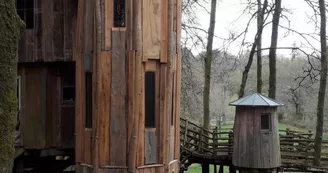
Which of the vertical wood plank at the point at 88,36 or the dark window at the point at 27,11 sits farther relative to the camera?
the dark window at the point at 27,11

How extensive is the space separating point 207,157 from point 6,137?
12.7m

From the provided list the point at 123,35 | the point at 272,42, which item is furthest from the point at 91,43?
the point at 272,42

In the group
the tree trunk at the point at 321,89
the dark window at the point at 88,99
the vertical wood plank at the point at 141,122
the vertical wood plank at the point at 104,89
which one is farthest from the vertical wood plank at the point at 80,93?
the tree trunk at the point at 321,89

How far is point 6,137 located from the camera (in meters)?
4.80

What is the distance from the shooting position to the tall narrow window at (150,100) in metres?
9.96

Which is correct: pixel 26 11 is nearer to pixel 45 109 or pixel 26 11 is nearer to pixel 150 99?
pixel 45 109

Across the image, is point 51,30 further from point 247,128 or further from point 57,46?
point 247,128

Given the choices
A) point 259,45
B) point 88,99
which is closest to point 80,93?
point 88,99

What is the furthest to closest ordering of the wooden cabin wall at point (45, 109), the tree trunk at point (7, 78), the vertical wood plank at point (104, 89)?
the wooden cabin wall at point (45, 109) → the vertical wood plank at point (104, 89) → the tree trunk at point (7, 78)

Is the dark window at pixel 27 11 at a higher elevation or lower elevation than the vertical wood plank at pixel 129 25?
higher

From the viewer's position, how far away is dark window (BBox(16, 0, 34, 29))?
1218cm

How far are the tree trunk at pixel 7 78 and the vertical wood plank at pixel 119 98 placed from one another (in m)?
4.87

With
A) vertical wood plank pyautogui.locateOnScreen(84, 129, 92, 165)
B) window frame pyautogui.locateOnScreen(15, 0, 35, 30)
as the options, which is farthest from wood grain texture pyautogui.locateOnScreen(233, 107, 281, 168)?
window frame pyautogui.locateOnScreen(15, 0, 35, 30)

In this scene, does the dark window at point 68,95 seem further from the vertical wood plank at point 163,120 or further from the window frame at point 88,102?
the vertical wood plank at point 163,120
